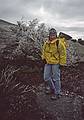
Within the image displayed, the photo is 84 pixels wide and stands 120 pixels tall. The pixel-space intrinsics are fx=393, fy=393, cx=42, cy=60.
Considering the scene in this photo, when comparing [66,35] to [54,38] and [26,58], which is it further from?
[54,38]

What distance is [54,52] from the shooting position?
10164 mm

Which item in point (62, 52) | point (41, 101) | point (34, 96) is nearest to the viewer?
point (62, 52)

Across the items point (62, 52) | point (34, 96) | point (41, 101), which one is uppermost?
point (62, 52)

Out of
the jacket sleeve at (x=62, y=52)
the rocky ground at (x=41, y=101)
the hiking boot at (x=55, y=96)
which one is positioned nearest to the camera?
the rocky ground at (x=41, y=101)

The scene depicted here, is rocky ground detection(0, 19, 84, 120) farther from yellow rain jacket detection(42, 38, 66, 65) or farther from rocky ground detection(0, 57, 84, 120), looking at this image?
yellow rain jacket detection(42, 38, 66, 65)

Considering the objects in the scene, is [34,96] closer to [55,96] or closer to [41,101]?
[41,101]

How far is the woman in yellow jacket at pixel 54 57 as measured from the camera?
10.1 metres

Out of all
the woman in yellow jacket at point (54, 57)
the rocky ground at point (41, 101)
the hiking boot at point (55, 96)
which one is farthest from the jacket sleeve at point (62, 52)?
the rocky ground at point (41, 101)

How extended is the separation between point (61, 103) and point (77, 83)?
78.1 inches

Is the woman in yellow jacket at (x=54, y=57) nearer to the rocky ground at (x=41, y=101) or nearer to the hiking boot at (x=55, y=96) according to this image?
the hiking boot at (x=55, y=96)

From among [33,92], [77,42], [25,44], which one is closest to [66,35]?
[77,42]

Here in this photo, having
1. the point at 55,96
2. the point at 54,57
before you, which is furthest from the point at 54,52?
the point at 55,96

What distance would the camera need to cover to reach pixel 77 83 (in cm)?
1209

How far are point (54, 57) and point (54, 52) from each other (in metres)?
0.16
